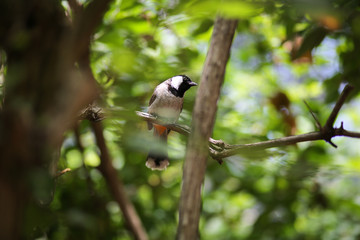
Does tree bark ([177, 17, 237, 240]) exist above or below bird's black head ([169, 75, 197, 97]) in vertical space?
below

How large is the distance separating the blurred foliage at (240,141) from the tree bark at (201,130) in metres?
0.15

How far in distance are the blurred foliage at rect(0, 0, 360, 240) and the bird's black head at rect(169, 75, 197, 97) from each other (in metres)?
0.39

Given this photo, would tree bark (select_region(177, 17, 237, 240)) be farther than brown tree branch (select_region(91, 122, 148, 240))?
No

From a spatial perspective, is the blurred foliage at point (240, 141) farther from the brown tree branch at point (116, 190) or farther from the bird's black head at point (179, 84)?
the bird's black head at point (179, 84)

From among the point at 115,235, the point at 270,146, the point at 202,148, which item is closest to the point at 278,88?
the point at 115,235

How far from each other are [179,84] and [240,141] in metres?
2.17

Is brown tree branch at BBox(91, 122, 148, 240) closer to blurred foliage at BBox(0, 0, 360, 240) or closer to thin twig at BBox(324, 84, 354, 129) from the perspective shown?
blurred foliage at BBox(0, 0, 360, 240)

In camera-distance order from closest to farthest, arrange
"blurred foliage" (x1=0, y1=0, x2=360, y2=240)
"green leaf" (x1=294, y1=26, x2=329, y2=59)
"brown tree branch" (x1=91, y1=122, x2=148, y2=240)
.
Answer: "green leaf" (x1=294, y1=26, x2=329, y2=59)
"blurred foliage" (x1=0, y1=0, x2=360, y2=240)
"brown tree branch" (x1=91, y1=122, x2=148, y2=240)

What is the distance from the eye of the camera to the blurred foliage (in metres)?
2.15

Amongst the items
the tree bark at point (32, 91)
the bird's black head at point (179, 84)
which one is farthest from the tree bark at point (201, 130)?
the bird's black head at point (179, 84)

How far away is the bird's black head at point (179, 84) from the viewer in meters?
4.16

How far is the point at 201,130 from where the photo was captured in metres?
1.25

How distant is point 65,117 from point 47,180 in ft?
0.29

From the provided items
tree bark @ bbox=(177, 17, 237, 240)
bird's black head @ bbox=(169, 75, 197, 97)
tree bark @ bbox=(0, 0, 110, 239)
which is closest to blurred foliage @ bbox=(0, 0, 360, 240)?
tree bark @ bbox=(177, 17, 237, 240)
